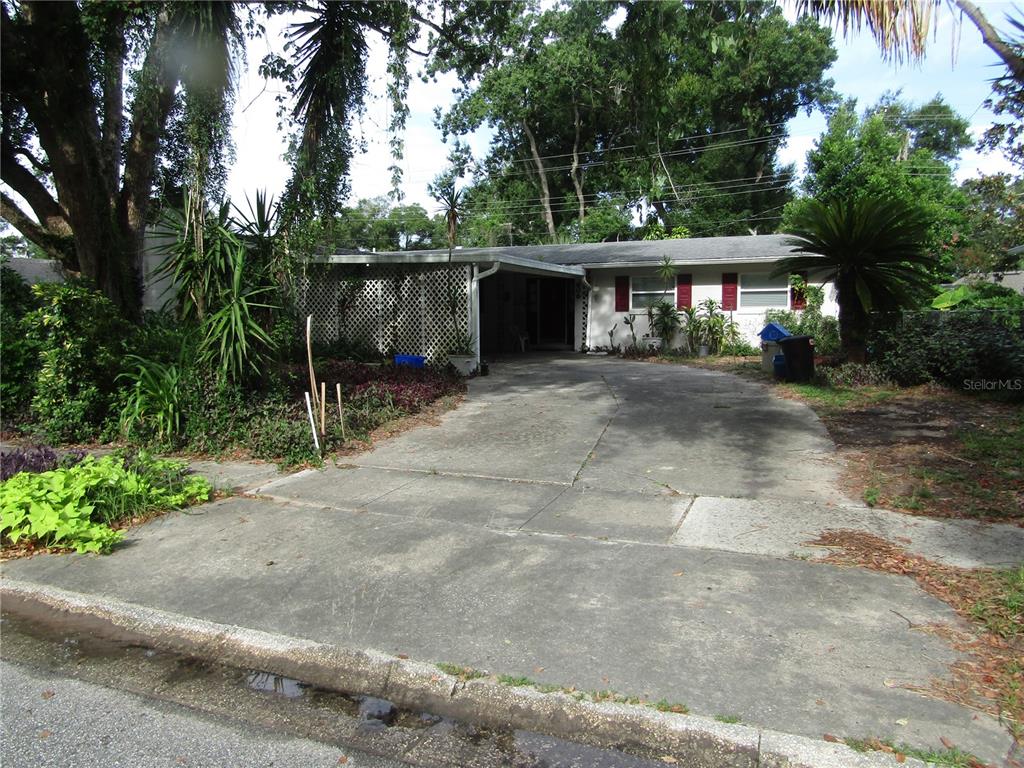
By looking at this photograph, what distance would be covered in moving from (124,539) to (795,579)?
16.4ft

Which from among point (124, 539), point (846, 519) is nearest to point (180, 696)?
point (124, 539)

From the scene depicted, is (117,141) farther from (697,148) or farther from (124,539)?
(697,148)

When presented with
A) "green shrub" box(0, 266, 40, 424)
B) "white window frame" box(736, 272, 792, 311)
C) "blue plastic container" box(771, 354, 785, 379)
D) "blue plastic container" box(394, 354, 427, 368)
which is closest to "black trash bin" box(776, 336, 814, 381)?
"blue plastic container" box(771, 354, 785, 379)

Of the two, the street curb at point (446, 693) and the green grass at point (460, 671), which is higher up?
the green grass at point (460, 671)

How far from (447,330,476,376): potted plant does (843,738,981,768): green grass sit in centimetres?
1145

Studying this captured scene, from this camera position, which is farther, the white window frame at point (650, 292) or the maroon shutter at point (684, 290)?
the white window frame at point (650, 292)

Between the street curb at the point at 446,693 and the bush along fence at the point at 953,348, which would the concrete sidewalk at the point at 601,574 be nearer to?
the street curb at the point at 446,693

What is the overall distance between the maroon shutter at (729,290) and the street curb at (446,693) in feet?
53.4

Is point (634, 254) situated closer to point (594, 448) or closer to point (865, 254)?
point (865, 254)

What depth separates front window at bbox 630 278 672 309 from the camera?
61.8ft

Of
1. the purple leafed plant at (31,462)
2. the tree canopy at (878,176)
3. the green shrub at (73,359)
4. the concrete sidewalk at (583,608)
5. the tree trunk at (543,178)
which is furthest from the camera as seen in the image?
the tree trunk at (543,178)

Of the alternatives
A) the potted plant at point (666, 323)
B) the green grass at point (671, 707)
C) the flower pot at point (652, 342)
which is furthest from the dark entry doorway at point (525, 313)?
the green grass at point (671, 707)

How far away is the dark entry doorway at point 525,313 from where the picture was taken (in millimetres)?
20203

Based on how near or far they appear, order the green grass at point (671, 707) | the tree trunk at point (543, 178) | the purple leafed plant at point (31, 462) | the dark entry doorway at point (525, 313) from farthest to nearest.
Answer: the tree trunk at point (543, 178) → the dark entry doorway at point (525, 313) → the purple leafed plant at point (31, 462) → the green grass at point (671, 707)
